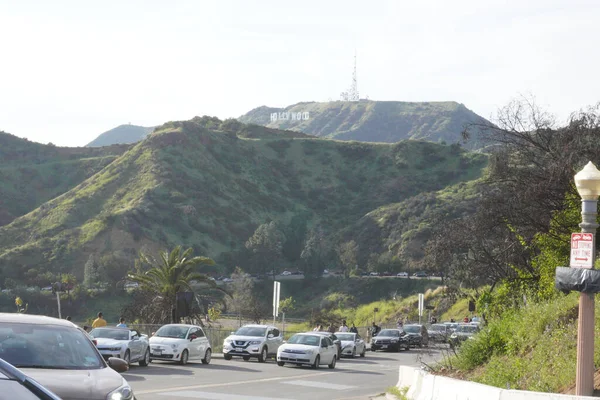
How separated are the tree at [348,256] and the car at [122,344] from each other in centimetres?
8611

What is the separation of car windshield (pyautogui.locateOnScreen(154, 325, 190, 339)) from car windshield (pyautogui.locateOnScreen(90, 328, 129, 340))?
3.42m

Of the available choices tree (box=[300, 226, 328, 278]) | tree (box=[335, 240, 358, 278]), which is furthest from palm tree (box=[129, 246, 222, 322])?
tree (box=[300, 226, 328, 278])

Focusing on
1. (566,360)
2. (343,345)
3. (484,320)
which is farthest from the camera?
(343,345)

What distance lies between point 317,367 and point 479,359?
14506 mm

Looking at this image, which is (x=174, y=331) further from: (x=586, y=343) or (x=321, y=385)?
(x=586, y=343)

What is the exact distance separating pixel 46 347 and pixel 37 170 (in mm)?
138783

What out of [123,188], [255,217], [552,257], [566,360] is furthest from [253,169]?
[566,360]

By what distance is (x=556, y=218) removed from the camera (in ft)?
74.5

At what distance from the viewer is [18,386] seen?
432 cm

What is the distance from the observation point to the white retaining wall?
37.6ft

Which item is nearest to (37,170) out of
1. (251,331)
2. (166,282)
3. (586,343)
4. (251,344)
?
(166,282)

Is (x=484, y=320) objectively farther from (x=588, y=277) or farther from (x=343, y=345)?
(x=343, y=345)

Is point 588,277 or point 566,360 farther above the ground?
point 588,277

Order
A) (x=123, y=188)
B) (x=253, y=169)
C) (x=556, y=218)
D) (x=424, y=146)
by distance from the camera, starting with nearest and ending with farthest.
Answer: (x=556, y=218), (x=123, y=188), (x=253, y=169), (x=424, y=146)
